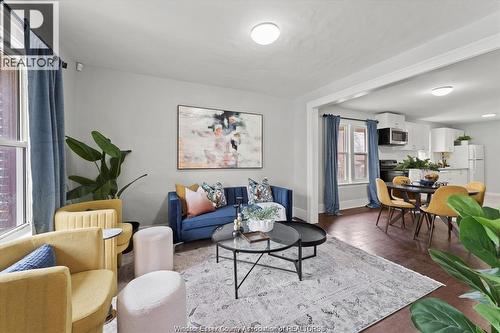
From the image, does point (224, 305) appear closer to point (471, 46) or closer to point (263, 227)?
point (263, 227)

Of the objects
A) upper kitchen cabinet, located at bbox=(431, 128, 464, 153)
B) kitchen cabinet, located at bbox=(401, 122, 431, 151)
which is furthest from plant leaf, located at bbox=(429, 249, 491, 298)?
upper kitchen cabinet, located at bbox=(431, 128, 464, 153)

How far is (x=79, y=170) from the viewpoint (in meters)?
2.95

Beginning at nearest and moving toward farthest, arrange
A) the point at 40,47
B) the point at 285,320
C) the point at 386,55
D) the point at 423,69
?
1. the point at 285,320
2. the point at 40,47
3. the point at 423,69
4. the point at 386,55

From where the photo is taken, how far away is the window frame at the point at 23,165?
1.87 meters

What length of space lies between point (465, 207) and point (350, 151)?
16.6 ft

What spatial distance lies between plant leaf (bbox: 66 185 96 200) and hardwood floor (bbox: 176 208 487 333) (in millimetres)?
1301

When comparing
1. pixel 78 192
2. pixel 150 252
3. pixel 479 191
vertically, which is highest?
pixel 78 192

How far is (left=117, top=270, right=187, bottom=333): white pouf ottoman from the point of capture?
116 cm

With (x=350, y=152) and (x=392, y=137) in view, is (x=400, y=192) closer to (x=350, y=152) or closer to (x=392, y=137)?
(x=350, y=152)

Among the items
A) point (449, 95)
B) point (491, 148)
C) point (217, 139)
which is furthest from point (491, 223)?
point (491, 148)

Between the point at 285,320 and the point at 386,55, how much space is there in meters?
3.11

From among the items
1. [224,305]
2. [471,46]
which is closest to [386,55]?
[471,46]

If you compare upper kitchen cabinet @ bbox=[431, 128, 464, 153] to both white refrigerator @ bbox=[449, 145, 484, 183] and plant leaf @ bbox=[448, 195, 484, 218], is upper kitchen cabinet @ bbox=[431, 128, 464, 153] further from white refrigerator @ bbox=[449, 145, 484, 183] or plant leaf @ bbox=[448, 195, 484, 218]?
plant leaf @ bbox=[448, 195, 484, 218]

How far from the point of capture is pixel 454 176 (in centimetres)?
644
